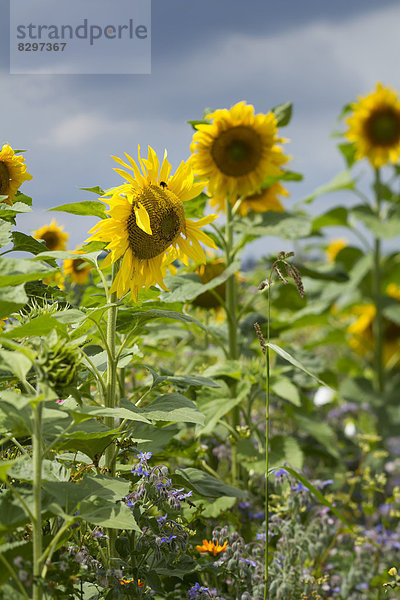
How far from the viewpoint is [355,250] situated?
436 centimetres

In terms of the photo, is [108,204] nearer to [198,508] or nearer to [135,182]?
[135,182]

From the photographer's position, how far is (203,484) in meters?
1.53

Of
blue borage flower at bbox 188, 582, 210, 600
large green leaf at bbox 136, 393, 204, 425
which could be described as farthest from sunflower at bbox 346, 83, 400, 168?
blue borage flower at bbox 188, 582, 210, 600

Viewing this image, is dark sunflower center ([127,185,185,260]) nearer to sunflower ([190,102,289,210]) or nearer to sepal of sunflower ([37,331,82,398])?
sepal of sunflower ([37,331,82,398])

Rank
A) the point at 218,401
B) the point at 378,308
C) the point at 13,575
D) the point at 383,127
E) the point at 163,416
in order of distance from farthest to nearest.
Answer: the point at 378,308 → the point at 383,127 → the point at 218,401 → the point at 163,416 → the point at 13,575

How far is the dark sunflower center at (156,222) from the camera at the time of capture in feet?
4.82

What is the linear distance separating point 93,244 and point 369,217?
271 cm

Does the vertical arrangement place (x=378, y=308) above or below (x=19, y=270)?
below

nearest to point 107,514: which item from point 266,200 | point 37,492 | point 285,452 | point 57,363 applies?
Answer: point 37,492

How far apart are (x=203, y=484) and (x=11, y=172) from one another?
902 millimetres

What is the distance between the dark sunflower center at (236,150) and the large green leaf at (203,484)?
1278mm

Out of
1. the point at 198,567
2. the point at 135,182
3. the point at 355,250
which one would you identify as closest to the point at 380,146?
the point at 355,250

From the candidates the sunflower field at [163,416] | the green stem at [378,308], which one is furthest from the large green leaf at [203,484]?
the green stem at [378,308]

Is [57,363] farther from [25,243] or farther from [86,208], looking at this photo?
[25,243]
